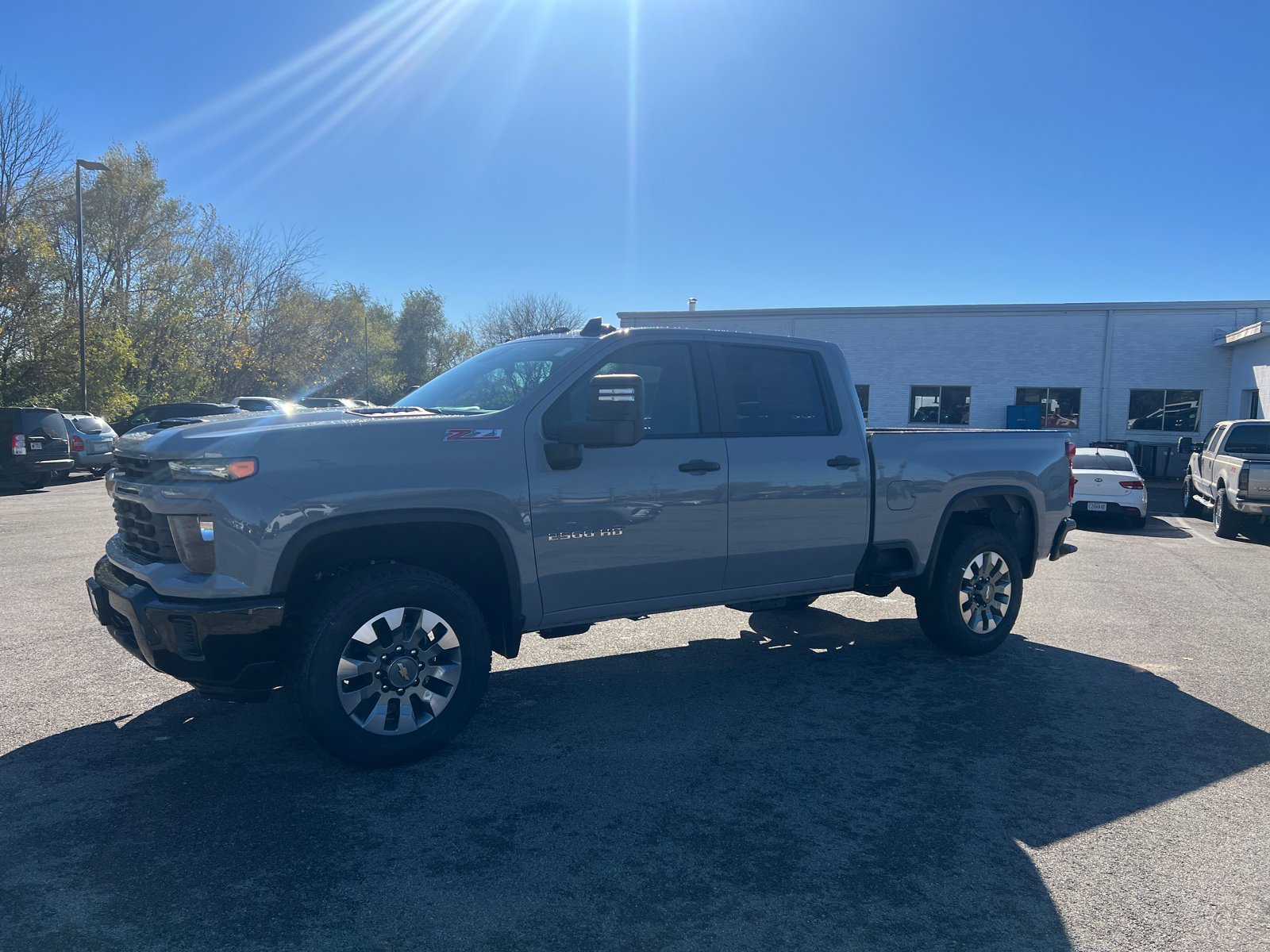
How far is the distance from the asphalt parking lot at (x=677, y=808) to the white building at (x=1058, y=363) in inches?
823

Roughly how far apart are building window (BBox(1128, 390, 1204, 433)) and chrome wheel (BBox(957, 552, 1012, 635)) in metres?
24.3

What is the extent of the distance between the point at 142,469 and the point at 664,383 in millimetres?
2608

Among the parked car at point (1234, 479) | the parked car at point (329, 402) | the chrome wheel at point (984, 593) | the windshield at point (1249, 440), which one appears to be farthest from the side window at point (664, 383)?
the windshield at point (1249, 440)

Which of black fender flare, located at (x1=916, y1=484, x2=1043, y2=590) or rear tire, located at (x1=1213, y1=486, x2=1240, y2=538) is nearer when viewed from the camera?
black fender flare, located at (x1=916, y1=484, x2=1043, y2=590)

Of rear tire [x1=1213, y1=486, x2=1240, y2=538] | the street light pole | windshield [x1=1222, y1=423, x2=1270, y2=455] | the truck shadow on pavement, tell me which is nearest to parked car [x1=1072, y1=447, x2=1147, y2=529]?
rear tire [x1=1213, y1=486, x2=1240, y2=538]

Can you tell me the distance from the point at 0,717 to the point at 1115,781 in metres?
5.49

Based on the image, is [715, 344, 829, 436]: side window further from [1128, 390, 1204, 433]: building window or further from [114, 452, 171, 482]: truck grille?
[1128, 390, 1204, 433]: building window

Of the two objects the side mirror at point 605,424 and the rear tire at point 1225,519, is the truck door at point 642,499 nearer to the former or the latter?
the side mirror at point 605,424

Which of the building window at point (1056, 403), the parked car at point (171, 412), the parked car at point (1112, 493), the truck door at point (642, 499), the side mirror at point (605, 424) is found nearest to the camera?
the side mirror at point (605, 424)

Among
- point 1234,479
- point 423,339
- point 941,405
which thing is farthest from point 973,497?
point 423,339

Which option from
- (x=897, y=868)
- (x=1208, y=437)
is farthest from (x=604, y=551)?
(x=1208, y=437)

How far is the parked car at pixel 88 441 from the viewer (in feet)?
57.9

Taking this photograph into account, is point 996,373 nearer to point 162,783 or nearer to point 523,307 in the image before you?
point 162,783

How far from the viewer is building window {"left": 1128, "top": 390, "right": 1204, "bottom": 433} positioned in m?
26.1
